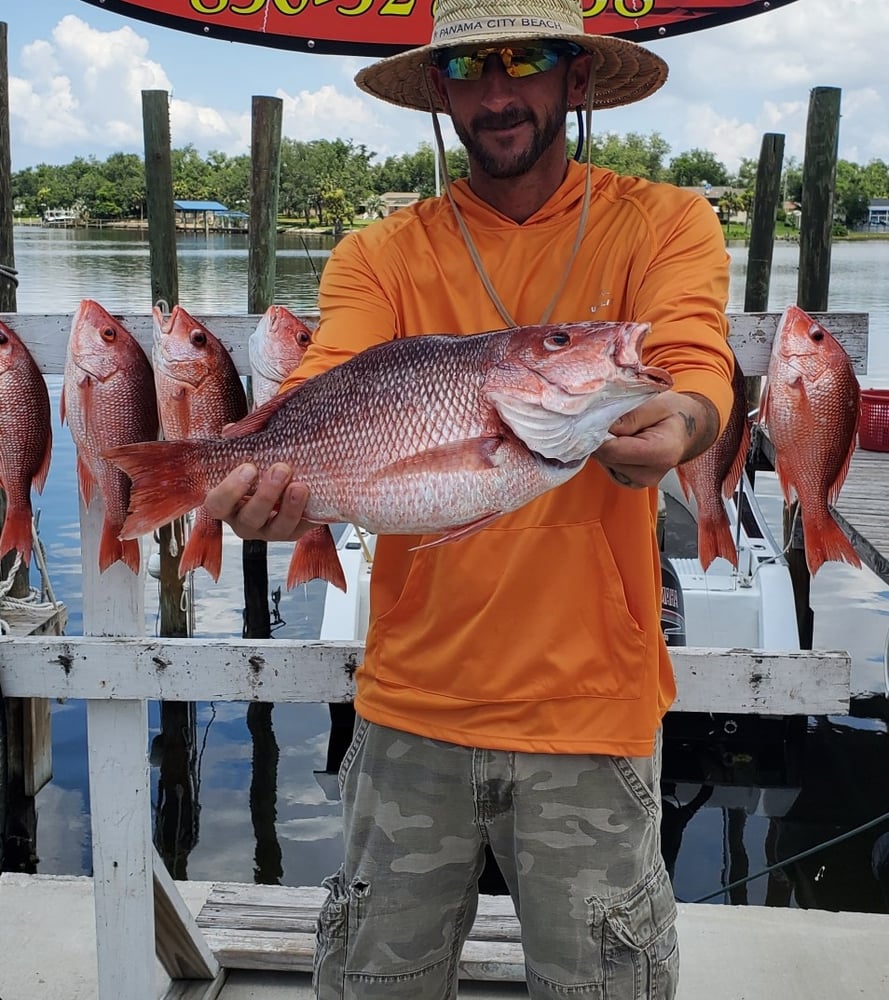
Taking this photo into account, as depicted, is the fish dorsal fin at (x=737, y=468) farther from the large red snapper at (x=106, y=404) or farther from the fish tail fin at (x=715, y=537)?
the large red snapper at (x=106, y=404)

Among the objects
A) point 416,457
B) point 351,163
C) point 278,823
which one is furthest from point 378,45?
point 351,163

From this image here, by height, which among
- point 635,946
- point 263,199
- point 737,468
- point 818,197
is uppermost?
point 818,197

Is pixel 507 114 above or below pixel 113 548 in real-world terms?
above

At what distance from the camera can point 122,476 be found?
247 centimetres

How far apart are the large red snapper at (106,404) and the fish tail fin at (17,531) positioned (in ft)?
0.62

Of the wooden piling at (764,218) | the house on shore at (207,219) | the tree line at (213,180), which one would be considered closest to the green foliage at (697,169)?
the tree line at (213,180)

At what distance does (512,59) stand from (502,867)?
1730 mm

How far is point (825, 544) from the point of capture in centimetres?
249

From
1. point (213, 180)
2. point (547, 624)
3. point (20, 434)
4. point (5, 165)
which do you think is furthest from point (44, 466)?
point (213, 180)

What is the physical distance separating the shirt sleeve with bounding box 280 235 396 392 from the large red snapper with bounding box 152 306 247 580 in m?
0.32

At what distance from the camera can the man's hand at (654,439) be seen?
1.73 meters

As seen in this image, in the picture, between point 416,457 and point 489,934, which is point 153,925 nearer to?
point 489,934

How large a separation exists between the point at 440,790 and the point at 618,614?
0.53 m

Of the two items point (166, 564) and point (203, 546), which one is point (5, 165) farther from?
point (203, 546)
